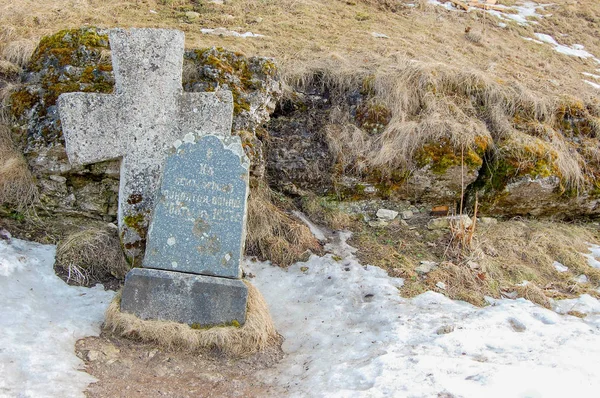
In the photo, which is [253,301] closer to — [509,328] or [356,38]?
[509,328]

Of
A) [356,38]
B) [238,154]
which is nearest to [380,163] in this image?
[238,154]

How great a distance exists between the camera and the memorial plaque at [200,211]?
175 inches

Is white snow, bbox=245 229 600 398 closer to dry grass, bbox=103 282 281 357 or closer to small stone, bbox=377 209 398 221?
dry grass, bbox=103 282 281 357

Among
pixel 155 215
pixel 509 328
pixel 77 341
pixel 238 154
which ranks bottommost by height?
pixel 77 341

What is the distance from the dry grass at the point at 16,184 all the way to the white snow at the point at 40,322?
1.74 ft

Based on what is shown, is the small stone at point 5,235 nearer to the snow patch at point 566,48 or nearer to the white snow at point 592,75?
the white snow at point 592,75

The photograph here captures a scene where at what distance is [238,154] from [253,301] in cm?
141

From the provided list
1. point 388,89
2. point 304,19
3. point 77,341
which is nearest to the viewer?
point 77,341

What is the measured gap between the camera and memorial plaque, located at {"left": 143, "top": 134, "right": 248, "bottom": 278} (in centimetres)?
444

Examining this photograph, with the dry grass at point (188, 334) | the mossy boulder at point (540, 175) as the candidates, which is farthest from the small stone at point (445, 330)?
the mossy boulder at point (540, 175)

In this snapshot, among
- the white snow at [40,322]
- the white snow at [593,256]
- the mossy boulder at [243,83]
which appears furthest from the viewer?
the mossy boulder at [243,83]

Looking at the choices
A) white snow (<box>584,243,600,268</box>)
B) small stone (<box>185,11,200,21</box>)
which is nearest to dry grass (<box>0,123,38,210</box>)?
small stone (<box>185,11,200,21</box>)

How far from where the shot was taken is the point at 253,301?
4.52 metres

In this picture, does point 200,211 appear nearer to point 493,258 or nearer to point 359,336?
point 359,336
